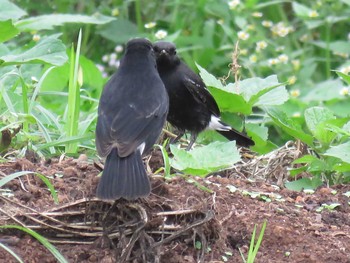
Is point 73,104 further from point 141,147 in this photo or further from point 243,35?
point 243,35

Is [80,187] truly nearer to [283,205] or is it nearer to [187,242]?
[187,242]

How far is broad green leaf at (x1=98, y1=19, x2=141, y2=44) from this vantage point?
9.16 metres

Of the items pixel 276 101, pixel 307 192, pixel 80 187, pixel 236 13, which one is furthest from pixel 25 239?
pixel 236 13

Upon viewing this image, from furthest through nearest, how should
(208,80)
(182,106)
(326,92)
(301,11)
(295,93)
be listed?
(301,11), (295,93), (326,92), (182,106), (208,80)

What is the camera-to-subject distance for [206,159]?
448 centimetres

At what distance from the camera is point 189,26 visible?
9.40m

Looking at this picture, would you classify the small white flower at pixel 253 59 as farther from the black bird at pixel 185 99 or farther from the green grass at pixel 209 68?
the black bird at pixel 185 99

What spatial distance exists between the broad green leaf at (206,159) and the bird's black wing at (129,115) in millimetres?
173

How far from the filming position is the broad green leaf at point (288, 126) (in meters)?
5.36

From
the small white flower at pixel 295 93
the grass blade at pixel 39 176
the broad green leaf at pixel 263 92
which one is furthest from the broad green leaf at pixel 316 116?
the small white flower at pixel 295 93

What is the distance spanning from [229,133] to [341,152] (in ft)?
4.00

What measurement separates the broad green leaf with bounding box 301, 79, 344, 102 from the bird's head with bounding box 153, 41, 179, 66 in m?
1.78

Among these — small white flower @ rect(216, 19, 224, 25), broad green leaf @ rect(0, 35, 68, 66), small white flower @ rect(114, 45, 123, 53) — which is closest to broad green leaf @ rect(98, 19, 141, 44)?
small white flower @ rect(114, 45, 123, 53)

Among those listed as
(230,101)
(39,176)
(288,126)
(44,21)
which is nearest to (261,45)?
(44,21)
